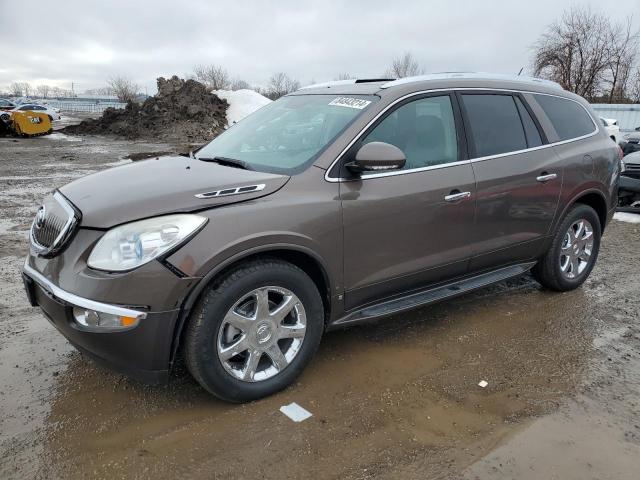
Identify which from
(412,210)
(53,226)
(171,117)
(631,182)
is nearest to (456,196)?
(412,210)

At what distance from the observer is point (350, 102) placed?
361cm

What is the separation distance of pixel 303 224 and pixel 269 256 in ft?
0.88

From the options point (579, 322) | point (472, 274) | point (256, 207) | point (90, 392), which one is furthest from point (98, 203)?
point (579, 322)

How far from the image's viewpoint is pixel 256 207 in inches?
113

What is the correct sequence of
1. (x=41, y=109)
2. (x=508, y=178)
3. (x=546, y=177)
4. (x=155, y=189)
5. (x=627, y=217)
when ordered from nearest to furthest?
(x=155, y=189) < (x=508, y=178) < (x=546, y=177) < (x=627, y=217) < (x=41, y=109)

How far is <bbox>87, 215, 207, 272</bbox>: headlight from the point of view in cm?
258

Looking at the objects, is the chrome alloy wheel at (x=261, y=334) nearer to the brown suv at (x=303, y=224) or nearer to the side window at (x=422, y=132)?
the brown suv at (x=303, y=224)

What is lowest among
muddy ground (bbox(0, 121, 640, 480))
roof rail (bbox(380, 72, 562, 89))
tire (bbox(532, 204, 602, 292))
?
muddy ground (bbox(0, 121, 640, 480))

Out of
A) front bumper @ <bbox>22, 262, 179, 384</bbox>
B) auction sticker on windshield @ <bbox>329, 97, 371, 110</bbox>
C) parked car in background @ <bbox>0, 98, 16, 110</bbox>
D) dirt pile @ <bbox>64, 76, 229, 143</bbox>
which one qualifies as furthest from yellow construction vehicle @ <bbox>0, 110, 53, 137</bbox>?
front bumper @ <bbox>22, 262, 179, 384</bbox>

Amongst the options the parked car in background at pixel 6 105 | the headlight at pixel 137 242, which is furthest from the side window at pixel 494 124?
the parked car in background at pixel 6 105

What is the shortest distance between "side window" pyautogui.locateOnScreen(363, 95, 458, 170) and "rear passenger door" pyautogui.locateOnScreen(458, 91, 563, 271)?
179 millimetres

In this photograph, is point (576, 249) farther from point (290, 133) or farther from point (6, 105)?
point (6, 105)

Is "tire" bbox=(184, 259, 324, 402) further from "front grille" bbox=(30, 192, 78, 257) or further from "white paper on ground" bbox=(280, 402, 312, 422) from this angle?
"front grille" bbox=(30, 192, 78, 257)

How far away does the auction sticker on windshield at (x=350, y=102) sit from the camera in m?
3.50
